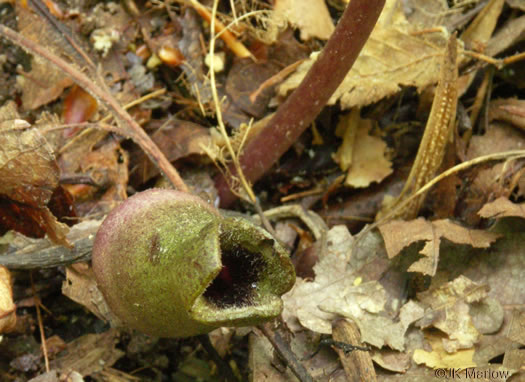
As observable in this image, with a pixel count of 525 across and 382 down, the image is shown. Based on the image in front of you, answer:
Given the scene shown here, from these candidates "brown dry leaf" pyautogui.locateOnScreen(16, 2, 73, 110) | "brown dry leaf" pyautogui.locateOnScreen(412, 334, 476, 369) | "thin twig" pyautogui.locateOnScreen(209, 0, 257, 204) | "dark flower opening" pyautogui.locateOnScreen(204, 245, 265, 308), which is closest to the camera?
"dark flower opening" pyautogui.locateOnScreen(204, 245, 265, 308)

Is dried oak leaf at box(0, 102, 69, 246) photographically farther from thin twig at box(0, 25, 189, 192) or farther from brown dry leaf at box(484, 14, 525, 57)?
brown dry leaf at box(484, 14, 525, 57)

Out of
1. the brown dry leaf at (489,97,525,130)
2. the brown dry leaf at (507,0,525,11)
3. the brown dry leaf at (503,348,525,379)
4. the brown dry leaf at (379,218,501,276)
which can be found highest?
the brown dry leaf at (507,0,525,11)

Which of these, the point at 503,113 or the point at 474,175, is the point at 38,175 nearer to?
the point at 474,175

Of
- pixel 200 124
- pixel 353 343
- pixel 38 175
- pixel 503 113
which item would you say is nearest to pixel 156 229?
pixel 38 175

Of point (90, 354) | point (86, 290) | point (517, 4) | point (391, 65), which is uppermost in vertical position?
point (517, 4)

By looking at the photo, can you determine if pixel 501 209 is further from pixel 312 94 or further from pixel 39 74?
pixel 39 74

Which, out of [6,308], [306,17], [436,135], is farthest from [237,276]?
[306,17]

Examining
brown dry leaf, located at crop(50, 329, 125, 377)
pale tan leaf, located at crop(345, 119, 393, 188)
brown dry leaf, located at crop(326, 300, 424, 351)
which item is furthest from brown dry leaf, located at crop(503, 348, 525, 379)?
brown dry leaf, located at crop(50, 329, 125, 377)
